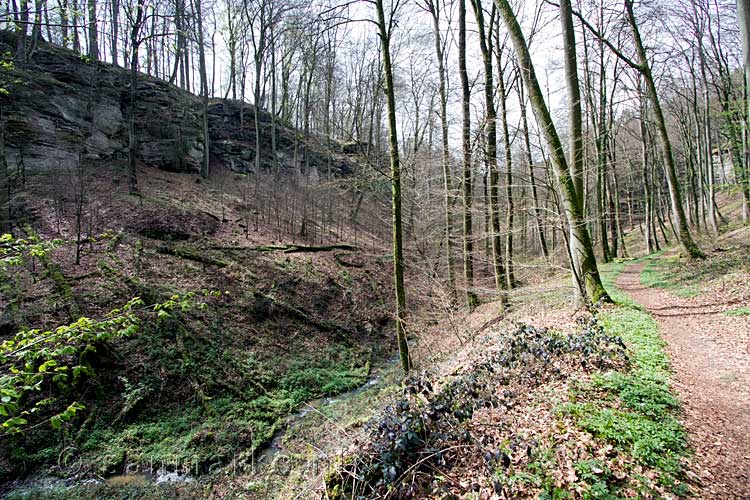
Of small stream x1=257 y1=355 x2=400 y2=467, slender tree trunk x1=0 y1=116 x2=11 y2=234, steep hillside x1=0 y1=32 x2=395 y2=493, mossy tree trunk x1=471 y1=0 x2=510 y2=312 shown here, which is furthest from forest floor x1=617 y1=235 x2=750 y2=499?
slender tree trunk x1=0 y1=116 x2=11 y2=234

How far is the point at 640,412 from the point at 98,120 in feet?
78.2

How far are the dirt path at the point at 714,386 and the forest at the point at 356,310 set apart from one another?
0.03m

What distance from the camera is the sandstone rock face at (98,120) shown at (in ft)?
47.6

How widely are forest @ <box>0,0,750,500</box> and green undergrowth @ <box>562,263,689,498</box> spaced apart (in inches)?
1.1

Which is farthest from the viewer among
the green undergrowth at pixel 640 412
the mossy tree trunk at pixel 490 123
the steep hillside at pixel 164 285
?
the mossy tree trunk at pixel 490 123

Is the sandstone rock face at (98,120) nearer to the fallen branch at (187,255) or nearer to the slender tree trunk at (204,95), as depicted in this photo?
the slender tree trunk at (204,95)

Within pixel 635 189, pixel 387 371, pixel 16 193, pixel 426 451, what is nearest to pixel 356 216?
pixel 387 371

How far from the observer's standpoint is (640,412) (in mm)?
3461

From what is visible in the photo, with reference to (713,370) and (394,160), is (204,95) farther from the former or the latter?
(713,370)

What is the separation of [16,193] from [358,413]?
43.8ft

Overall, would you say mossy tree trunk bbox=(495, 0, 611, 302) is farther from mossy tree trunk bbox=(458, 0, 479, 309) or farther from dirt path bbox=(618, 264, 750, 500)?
mossy tree trunk bbox=(458, 0, 479, 309)

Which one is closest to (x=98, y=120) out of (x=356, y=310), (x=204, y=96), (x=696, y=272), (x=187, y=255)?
(x=204, y=96)

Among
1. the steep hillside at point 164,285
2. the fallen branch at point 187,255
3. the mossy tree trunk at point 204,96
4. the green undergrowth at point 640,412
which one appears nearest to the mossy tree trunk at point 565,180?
the green undergrowth at point 640,412

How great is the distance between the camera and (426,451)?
3.48m
